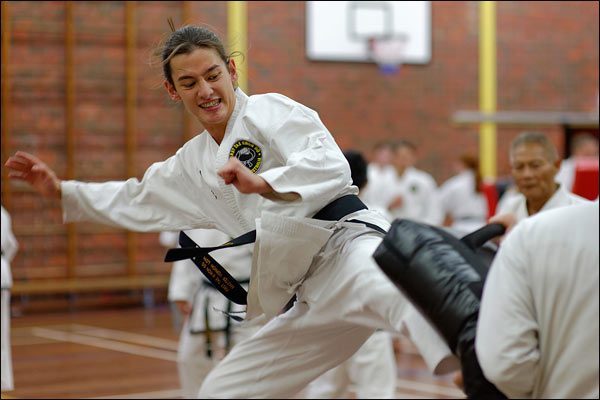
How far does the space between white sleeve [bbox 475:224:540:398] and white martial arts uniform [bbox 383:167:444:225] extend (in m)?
8.04

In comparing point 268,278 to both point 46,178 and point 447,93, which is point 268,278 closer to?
point 46,178

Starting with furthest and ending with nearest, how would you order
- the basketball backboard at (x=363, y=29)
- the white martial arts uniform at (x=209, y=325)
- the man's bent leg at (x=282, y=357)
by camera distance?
the basketball backboard at (x=363, y=29) < the white martial arts uniform at (x=209, y=325) < the man's bent leg at (x=282, y=357)

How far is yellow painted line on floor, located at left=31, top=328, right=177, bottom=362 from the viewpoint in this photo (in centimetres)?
846

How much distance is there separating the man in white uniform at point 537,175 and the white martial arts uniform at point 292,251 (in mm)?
1571

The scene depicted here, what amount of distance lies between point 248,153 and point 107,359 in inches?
206

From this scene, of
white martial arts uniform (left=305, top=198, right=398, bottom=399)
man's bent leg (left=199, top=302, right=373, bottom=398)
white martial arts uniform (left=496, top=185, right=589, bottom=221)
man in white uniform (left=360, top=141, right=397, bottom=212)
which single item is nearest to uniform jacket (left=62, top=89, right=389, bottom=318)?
man's bent leg (left=199, top=302, right=373, bottom=398)

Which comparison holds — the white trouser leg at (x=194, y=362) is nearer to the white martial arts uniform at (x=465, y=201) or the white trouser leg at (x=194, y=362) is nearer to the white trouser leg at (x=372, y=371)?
the white trouser leg at (x=372, y=371)

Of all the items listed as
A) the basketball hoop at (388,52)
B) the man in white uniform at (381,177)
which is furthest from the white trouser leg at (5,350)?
the basketball hoop at (388,52)

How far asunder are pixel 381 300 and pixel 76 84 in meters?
8.68

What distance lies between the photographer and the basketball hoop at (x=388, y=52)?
40.0ft

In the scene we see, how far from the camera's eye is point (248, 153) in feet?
11.2

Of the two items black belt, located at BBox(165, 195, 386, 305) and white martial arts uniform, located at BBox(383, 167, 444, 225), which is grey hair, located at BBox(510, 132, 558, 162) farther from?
white martial arts uniform, located at BBox(383, 167, 444, 225)

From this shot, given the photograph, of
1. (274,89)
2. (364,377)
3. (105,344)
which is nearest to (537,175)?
(364,377)

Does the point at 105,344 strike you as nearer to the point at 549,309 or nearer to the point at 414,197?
the point at 414,197
